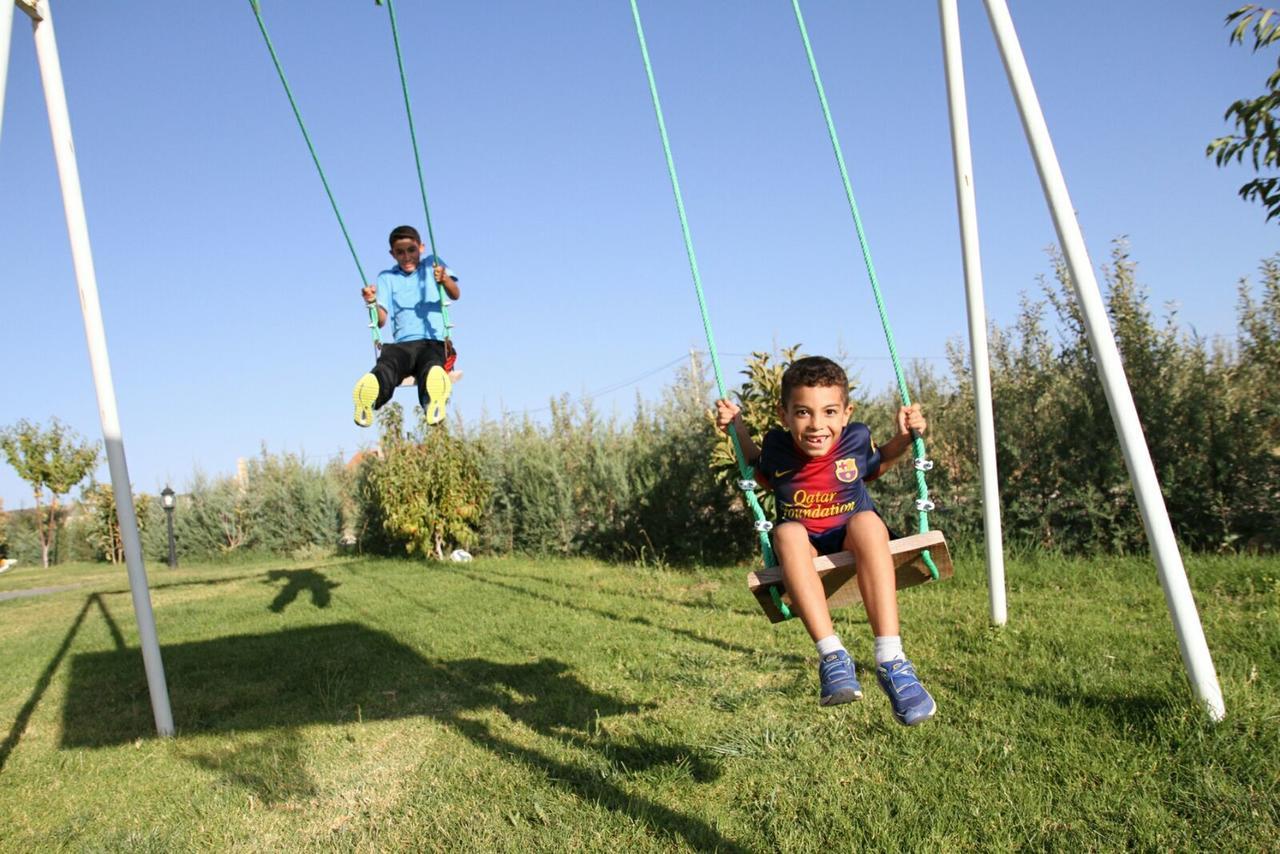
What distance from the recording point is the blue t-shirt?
688cm

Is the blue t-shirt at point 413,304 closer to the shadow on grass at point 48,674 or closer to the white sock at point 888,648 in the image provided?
the shadow on grass at point 48,674

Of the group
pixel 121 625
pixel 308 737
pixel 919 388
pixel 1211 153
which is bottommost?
pixel 308 737

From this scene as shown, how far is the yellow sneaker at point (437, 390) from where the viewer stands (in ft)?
20.8

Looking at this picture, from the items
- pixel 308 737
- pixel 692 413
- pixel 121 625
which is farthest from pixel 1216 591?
pixel 121 625

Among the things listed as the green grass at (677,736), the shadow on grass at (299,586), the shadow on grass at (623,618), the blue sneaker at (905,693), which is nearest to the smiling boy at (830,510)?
the blue sneaker at (905,693)

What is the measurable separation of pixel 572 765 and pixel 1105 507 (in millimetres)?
5414

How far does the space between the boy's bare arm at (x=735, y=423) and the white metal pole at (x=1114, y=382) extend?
153 centimetres

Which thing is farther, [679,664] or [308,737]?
[679,664]

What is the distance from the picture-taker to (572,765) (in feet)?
14.4

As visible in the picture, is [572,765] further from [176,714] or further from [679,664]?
[176,714]

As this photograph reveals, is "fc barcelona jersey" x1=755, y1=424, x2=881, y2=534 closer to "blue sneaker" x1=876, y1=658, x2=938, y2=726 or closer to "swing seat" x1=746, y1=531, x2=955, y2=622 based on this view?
"swing seat" x1=746, y1=531, x2=955, y2=622

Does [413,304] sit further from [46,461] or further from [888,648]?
[46,461]

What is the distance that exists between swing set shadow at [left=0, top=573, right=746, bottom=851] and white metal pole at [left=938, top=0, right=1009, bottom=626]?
2354 mm

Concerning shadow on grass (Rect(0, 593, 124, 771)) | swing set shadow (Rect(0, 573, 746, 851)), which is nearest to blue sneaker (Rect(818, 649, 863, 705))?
swing set shadow (Rect(0, 573, 746, 851))
